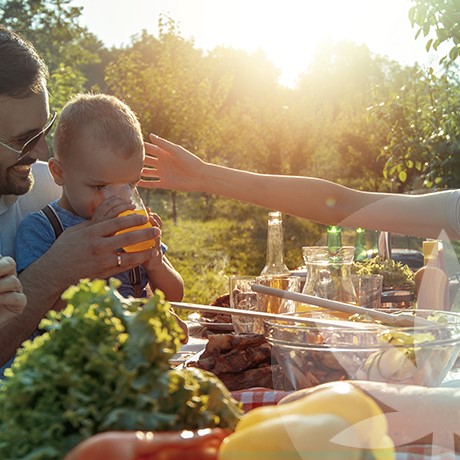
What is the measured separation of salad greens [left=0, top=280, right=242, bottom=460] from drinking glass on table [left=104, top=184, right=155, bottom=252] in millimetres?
1446

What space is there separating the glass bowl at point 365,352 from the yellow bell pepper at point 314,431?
553 mm

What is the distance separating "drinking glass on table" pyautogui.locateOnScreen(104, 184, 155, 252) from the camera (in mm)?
2320

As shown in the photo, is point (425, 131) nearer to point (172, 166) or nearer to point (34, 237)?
point (172, 166)

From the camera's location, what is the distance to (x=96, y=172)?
2676 mm

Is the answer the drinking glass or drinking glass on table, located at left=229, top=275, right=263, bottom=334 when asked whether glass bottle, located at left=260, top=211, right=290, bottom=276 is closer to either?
drinking glass on table, located at left=229, top=275, right=263, bottom=334

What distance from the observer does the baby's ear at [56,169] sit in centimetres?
278

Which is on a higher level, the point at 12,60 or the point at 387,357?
the point at 12,60

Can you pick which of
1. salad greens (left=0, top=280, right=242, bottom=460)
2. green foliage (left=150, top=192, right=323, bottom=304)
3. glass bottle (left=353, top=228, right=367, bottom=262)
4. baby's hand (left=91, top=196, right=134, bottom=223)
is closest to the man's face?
baby's hand (left=91, top=196, right=134, bottom=223)

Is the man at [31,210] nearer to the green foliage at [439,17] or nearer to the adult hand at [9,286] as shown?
the adult hand at [9,286]

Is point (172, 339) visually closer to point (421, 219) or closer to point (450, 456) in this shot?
point (450, 456)

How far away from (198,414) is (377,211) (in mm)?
2051

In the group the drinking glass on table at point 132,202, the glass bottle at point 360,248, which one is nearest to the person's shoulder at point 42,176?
the drinking glass on table at point 132,202

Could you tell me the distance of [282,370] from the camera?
156 cm

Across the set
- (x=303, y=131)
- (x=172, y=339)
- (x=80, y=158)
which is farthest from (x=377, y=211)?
(x=303, y=131)
